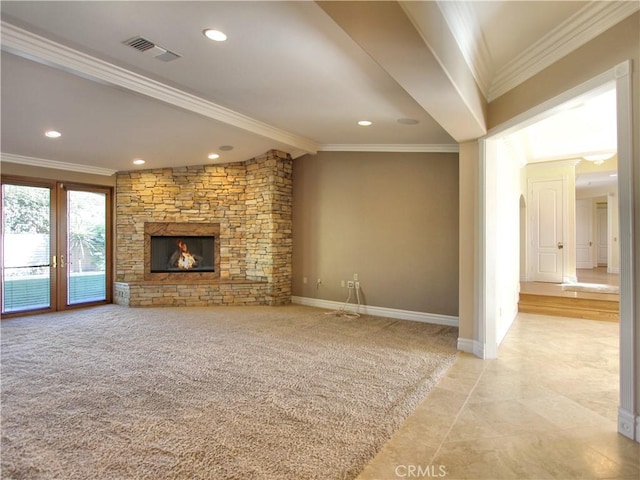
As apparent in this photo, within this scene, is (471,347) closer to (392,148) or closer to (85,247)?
(392,148)

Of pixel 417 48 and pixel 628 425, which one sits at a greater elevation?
pixel 417 48

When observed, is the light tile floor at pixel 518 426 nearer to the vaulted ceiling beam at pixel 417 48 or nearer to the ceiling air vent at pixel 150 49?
the vaulted ceiling beam at pixel 417 48

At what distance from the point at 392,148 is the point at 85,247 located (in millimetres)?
5790

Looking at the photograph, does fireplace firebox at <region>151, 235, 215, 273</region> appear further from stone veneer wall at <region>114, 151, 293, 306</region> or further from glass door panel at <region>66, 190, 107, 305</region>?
glass door panel at <region>66, 190, 107, 305</region>

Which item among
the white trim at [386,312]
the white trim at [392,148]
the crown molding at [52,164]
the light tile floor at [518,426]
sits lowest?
the light tile floor at [518,426]

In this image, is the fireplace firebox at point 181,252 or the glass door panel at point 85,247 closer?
the glass door panel at point 85,247

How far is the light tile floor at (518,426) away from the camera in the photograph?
2.00 metres

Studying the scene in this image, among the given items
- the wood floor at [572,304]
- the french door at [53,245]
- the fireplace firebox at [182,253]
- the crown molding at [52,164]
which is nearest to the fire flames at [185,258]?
the fireplace firebox at [182,253]

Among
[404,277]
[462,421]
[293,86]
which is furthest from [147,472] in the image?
[404,277]

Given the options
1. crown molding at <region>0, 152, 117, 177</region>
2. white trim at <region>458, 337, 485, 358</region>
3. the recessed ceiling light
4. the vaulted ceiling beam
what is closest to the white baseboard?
white trim at <region>458, 337, 485, 358</region>

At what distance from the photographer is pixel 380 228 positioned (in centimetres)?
Answer: 579

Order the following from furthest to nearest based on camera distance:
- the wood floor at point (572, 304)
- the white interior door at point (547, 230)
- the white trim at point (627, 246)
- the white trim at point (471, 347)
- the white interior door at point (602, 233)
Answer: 1. the white interior door at point (602, 233)
2. the white interior door at point (547, 230)
3. the wood floor at point (572, 304)
4. the white trim at point (471, 347)
5. the white trim at point (627, 246)

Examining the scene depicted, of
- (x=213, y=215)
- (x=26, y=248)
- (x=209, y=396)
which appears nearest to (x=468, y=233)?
(x=209, y=396)

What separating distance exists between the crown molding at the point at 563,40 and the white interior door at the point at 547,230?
17.4 feet
